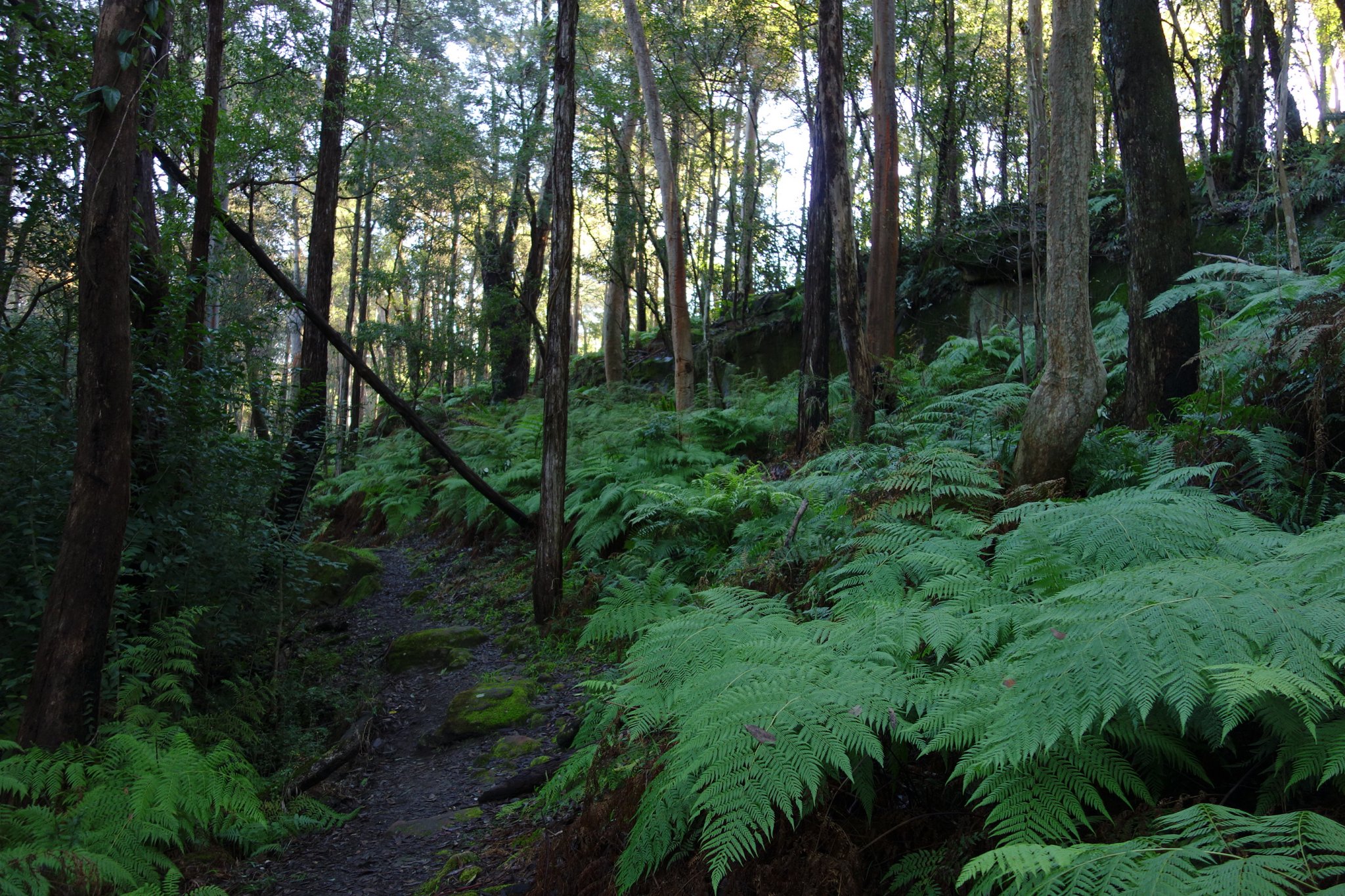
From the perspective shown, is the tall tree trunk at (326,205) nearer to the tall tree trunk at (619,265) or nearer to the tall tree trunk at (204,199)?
the tall tree trunk at (204,199)

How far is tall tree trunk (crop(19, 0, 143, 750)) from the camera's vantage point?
4.47 m

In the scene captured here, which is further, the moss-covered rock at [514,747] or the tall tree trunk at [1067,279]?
the tall tree trunk at [1067,279]

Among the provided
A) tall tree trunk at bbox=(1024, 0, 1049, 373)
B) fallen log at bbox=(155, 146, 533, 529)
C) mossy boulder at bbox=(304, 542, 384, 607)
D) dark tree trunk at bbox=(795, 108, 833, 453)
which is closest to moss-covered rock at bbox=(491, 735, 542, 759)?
fallen log at bbox=(155, 146, 533, 529)

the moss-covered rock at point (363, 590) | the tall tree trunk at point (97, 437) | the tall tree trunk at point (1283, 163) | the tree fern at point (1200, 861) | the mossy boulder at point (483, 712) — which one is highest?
the tall tree trunk at point (1283, 163)

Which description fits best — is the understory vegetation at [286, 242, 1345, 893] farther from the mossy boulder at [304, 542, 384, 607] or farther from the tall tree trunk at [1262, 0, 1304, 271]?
the mossy boulder at [304, 542, 384, 607]

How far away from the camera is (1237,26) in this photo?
12188mm

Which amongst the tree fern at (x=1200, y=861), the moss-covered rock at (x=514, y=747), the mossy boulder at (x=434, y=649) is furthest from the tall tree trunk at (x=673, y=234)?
the tree fern at (x=1200, y=861)

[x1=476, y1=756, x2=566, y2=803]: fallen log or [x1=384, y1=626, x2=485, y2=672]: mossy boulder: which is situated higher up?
[x1=384, y1=626, x2=485, y2=672]: mossy boulder

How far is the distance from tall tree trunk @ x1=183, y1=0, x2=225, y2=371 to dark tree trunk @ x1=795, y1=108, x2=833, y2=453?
635 cm

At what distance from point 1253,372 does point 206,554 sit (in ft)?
25.5

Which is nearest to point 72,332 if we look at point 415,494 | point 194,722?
point 194,722

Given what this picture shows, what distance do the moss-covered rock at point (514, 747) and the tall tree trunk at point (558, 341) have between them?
239cm

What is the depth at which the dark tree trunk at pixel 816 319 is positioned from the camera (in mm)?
9555

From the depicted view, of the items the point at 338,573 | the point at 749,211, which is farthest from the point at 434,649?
the point at 749,211
